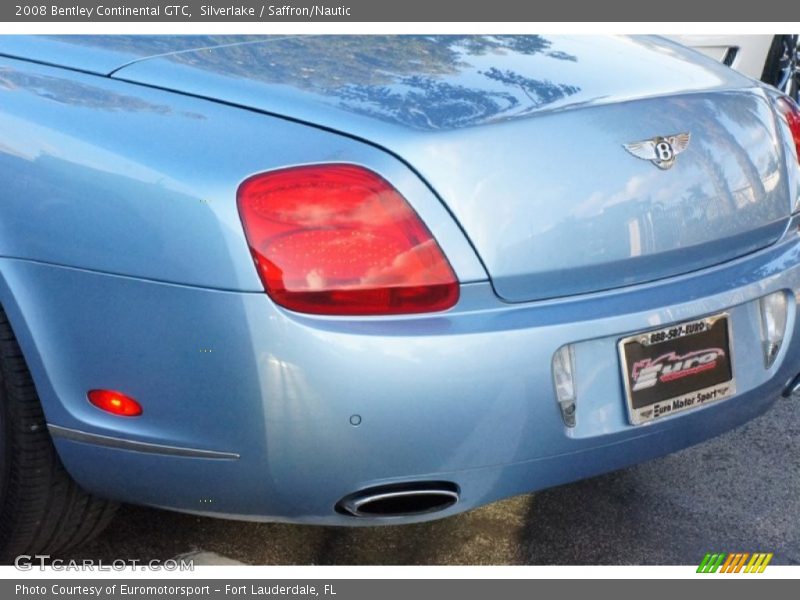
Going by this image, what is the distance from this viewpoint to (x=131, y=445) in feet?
7.23

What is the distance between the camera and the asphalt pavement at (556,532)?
2660 millimetres

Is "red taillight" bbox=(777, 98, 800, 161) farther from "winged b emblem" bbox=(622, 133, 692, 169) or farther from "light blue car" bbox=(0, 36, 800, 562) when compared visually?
"winged b emblem" bbox=(622, 133, 692, 169)

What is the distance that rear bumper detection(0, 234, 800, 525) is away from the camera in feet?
6.55

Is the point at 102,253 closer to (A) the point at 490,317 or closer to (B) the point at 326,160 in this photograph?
(B) the point at 326,160

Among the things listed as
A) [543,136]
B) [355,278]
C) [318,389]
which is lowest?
[318,389]

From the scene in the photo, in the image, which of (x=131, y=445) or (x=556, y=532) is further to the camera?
(x=556, y=532)

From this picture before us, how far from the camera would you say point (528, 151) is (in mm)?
2113

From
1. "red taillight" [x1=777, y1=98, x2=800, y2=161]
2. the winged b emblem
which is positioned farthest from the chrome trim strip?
"red taillight" [x1=777, y1=98, x2=800, y2=161]

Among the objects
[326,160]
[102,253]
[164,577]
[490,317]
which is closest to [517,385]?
[490,317]

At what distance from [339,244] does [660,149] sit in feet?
2.25

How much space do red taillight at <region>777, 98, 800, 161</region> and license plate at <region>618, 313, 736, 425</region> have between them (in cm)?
63

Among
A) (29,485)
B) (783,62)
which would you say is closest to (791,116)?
(29,485)

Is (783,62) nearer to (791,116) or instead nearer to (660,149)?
(791,116)

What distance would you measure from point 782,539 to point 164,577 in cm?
145
